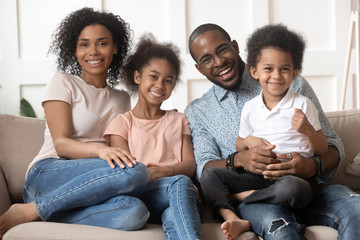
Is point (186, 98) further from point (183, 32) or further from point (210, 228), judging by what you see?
point (210, 228)

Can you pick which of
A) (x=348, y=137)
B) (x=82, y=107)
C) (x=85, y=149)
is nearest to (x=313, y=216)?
(x=348, y=137)

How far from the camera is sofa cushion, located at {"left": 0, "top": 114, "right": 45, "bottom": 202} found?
211 cm

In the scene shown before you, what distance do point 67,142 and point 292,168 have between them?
90 centimetres

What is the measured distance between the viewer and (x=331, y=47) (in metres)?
4.12

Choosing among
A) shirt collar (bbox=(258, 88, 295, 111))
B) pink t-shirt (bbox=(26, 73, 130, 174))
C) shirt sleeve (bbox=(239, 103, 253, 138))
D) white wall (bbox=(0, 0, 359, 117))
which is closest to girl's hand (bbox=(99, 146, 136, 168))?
pink t-shirt (bbox=(26, 73, 130, 174))

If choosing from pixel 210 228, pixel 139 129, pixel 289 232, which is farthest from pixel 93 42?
pixel 289 232

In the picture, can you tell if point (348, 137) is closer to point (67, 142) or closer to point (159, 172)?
point (159, 172)

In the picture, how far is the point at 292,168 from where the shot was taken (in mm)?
1739

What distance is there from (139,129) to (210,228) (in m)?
0.58

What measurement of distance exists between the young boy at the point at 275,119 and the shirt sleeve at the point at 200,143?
5.6 inches

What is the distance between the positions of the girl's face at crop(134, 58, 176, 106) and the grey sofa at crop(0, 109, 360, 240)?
21.0 inches

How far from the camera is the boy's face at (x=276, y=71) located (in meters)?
1.83

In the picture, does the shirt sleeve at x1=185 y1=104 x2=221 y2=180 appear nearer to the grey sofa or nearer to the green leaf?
the grey sofa

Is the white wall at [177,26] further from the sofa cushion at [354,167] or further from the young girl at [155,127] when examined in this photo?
the sofa cushion at [354,167]
